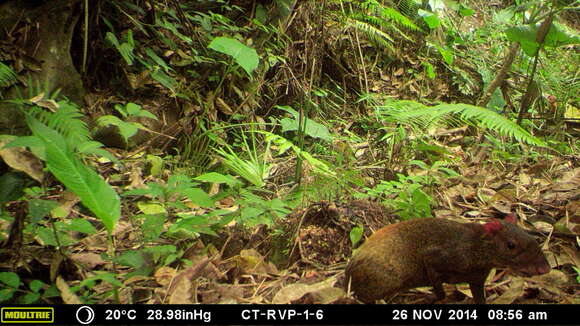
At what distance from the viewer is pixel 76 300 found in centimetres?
188

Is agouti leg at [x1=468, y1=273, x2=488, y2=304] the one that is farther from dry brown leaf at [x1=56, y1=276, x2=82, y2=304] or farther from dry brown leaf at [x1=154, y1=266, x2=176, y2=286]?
dry brown leaf at [x1=56, y1=276, x2=82, y2=304]

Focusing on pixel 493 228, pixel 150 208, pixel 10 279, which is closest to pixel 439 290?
pixel 493 228

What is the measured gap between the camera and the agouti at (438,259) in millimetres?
1912

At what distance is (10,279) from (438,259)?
1.96 meters

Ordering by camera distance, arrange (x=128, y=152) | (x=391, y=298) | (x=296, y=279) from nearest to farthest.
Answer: (x=391, y=298)
(x=296, y=279)
(x=128, y=152)

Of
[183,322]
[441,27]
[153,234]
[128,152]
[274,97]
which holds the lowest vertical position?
[183,322]

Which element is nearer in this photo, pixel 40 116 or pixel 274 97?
pixel 40 116

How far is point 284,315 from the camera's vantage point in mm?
1817

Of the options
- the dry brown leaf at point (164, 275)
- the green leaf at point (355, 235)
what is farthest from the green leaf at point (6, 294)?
the green leaf at point (355, 235)

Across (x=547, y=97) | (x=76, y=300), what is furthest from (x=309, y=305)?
(x=547, y=97)

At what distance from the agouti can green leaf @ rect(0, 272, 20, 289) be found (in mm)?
1497

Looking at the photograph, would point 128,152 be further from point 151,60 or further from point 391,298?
point 391,298

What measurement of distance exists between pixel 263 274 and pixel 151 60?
2.53 m

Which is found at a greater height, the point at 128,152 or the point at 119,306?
the point at 128,152
